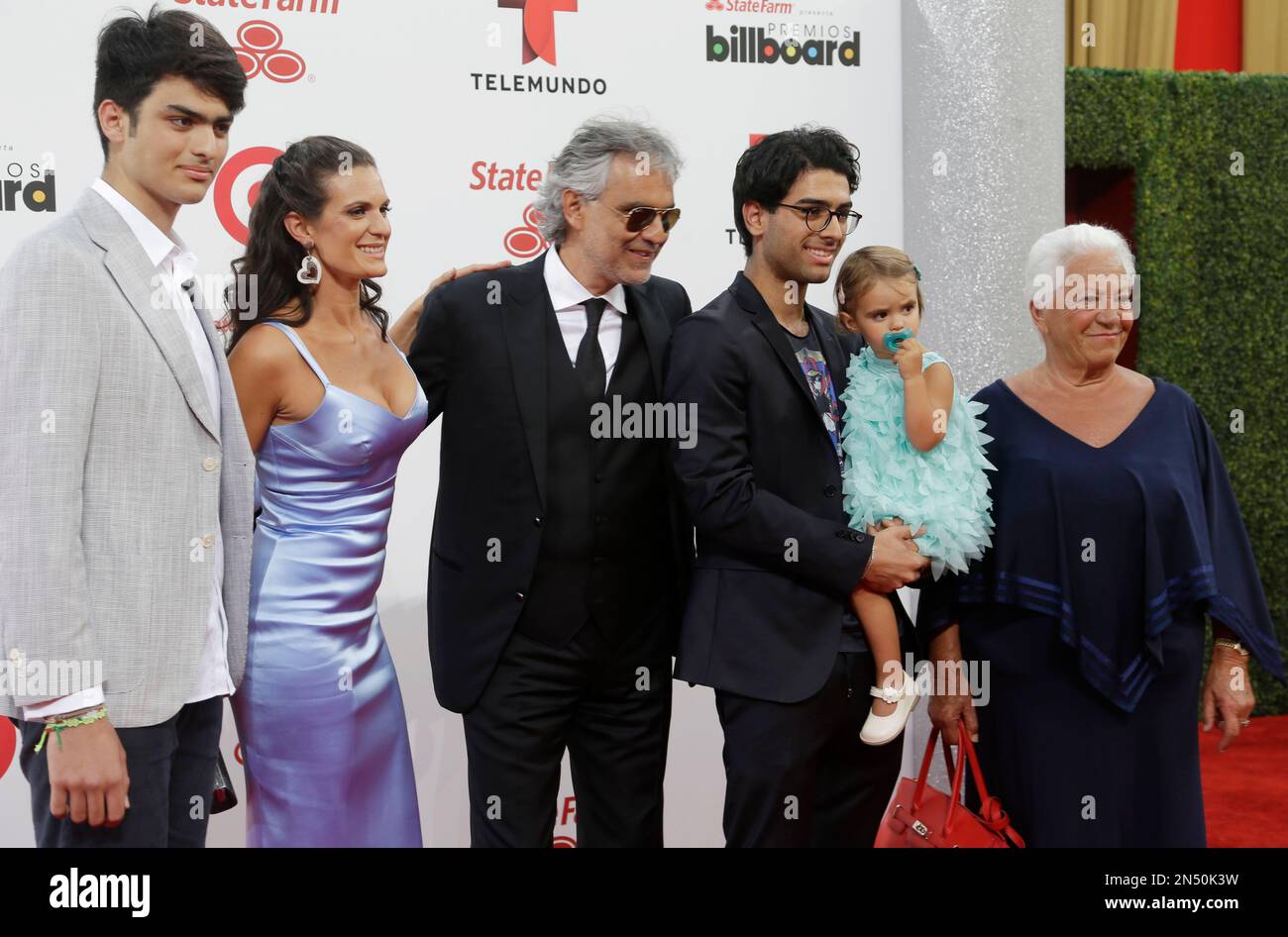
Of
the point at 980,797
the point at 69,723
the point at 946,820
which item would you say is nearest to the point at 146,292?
→ the point at 69,723

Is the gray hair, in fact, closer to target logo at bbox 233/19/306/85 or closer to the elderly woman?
the elderly woman

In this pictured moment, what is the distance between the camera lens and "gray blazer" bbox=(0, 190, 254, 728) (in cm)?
207

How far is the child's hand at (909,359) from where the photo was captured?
8.90 feet

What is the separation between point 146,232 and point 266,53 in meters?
1.59

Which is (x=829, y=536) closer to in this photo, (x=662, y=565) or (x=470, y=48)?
(x=662, y=565)

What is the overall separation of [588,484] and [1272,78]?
16.4ft

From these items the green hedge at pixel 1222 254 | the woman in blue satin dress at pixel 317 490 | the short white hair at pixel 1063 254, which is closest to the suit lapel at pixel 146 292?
the woman in blue satin dress at pixel 317 490

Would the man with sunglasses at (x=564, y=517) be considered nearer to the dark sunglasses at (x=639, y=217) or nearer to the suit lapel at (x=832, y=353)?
the dark sunglasses at (x=639, y=217)

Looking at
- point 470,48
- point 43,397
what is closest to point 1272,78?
point 470,48

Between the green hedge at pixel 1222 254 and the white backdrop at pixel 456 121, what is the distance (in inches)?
88.9

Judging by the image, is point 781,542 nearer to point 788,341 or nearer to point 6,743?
point 788,341

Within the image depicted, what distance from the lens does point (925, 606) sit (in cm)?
296

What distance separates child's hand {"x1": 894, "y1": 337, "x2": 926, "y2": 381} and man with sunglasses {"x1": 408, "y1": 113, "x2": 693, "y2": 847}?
558mm

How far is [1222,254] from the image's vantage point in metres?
5.98
